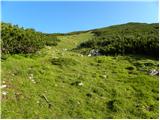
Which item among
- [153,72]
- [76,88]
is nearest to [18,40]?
[76,88]

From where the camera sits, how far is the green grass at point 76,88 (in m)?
13.0

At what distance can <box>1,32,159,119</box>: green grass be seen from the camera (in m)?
13.0

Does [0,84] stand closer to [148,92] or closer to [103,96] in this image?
[103,96]

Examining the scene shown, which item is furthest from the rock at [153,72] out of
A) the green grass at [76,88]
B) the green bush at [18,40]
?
the green bush at [18,40]

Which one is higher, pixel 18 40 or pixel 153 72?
pixel 18 40

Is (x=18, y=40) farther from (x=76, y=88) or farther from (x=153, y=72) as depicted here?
(x=153, y=72)

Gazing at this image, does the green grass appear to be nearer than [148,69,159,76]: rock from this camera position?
Yes

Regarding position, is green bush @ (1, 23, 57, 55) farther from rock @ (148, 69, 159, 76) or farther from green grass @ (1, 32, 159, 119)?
rock @ (148, 69, 159, 76)

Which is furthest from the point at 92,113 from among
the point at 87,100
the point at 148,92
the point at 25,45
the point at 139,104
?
the point at 25,45

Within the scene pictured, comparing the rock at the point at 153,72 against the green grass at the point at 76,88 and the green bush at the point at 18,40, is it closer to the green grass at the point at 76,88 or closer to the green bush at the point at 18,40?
the green grass at the point at 76,88

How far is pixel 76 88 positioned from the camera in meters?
14.9

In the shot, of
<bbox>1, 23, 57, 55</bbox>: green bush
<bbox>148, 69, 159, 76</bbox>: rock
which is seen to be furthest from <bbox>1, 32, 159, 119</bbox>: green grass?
<bbox>1, 23, 57, 55</bbox>: green bush

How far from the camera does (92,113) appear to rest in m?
13.0

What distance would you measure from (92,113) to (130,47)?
9.92 meters
